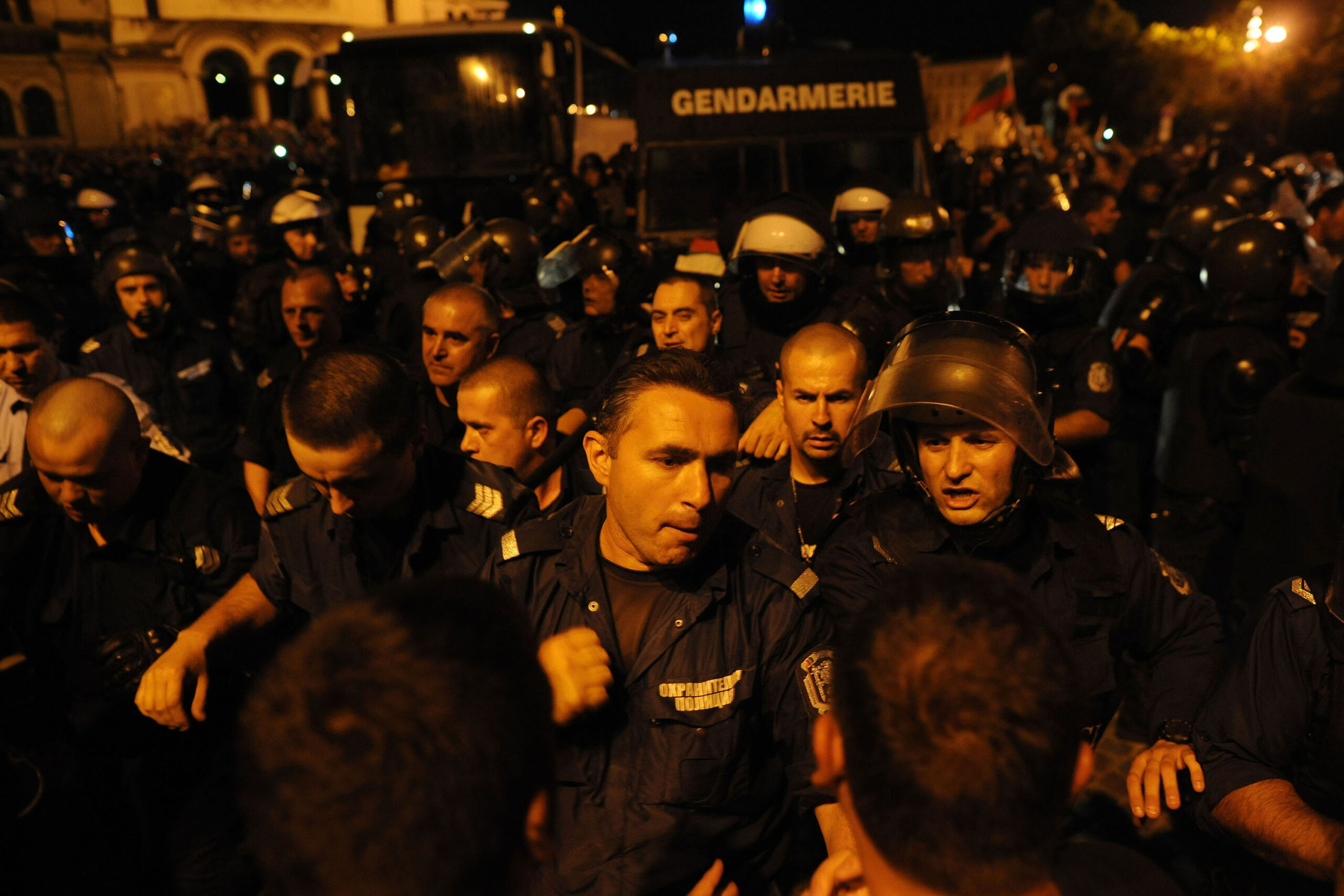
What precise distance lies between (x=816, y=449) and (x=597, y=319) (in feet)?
8.32

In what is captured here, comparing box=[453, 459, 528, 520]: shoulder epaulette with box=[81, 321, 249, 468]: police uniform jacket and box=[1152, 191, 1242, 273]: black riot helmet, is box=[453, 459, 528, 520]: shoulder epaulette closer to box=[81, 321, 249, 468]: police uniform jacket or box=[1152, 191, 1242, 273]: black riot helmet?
box=[81, 321, 249, 468]: police uniform jacket

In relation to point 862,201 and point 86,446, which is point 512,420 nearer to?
point 86,446

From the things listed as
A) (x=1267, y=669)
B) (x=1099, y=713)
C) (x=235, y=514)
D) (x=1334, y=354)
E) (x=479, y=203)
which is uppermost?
(x=479, y=203)

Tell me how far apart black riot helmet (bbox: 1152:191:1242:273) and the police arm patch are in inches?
205

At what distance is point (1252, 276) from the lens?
4340mm

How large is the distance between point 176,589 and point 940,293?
4362mm

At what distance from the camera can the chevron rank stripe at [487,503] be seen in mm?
2801

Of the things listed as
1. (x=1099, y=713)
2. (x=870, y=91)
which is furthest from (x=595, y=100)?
(x=1099, y=713)

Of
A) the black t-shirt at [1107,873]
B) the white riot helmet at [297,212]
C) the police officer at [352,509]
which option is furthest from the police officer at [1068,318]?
the white riot helmet at [297,212]

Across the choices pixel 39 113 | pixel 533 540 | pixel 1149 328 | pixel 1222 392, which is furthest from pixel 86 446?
pixel 39 113

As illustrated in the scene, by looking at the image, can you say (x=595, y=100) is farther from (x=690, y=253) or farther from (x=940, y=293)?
(x=940, y=293)

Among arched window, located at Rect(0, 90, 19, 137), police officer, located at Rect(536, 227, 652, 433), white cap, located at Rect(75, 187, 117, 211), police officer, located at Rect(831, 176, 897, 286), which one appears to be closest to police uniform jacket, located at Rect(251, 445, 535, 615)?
police officer, located at Rect(536, 227, 652, 433)

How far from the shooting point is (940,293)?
5504 millimetres

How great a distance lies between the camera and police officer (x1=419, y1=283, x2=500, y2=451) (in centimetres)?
431
